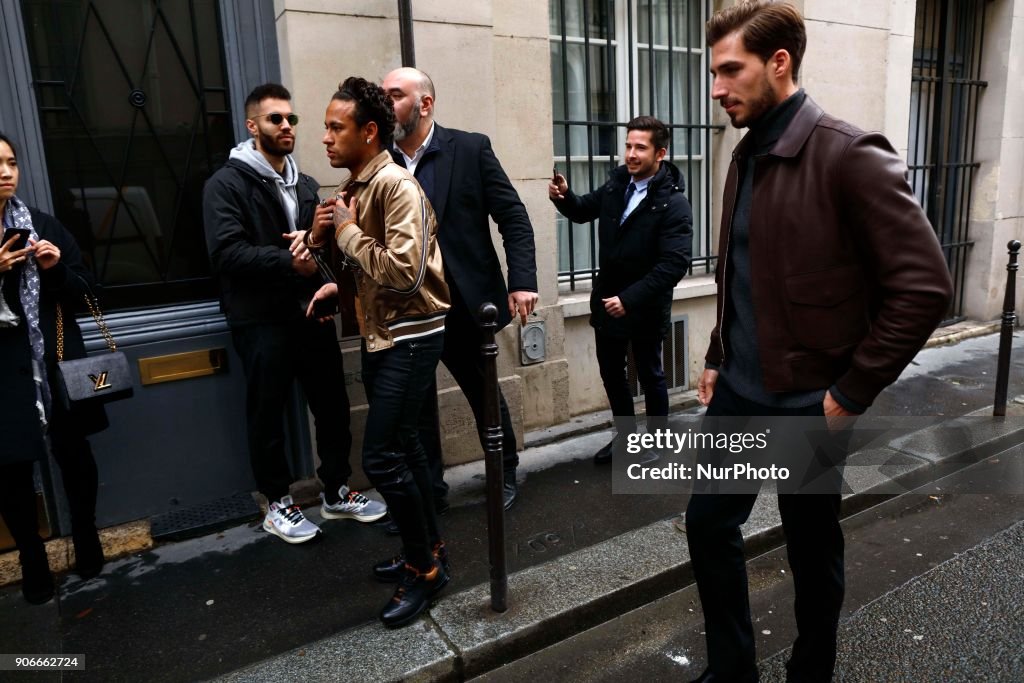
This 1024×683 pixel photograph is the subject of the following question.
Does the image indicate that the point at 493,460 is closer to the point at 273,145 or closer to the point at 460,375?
the point at 460,375

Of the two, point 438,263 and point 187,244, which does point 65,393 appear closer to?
point 187,244

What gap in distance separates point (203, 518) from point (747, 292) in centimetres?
312

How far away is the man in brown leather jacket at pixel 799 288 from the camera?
6.45ft

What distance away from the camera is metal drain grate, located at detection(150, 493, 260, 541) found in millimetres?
3912

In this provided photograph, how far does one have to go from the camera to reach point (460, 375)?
3.94 m

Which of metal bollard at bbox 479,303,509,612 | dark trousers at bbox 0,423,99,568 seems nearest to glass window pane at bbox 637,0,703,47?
metal bollard at bbox 479,303,509,612

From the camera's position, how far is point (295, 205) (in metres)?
3.83

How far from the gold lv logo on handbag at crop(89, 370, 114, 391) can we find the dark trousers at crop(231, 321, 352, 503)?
0.67 metres

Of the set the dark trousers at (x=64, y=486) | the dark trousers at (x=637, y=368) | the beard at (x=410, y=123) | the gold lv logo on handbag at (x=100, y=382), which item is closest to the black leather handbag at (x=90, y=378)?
the gold lv logo on handbag at (x=100, y=382)

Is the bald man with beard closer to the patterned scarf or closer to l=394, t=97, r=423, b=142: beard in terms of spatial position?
l=394, t=97, r=423, b=142: beard

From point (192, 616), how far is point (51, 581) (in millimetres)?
728

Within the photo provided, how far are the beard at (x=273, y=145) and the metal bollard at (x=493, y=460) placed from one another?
145 cm

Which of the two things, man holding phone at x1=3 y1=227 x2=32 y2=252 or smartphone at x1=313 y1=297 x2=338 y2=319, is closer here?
man holding phone at x1=3 y1=227 x2=32 y2=252

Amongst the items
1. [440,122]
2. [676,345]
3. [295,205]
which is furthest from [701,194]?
[295,205]
